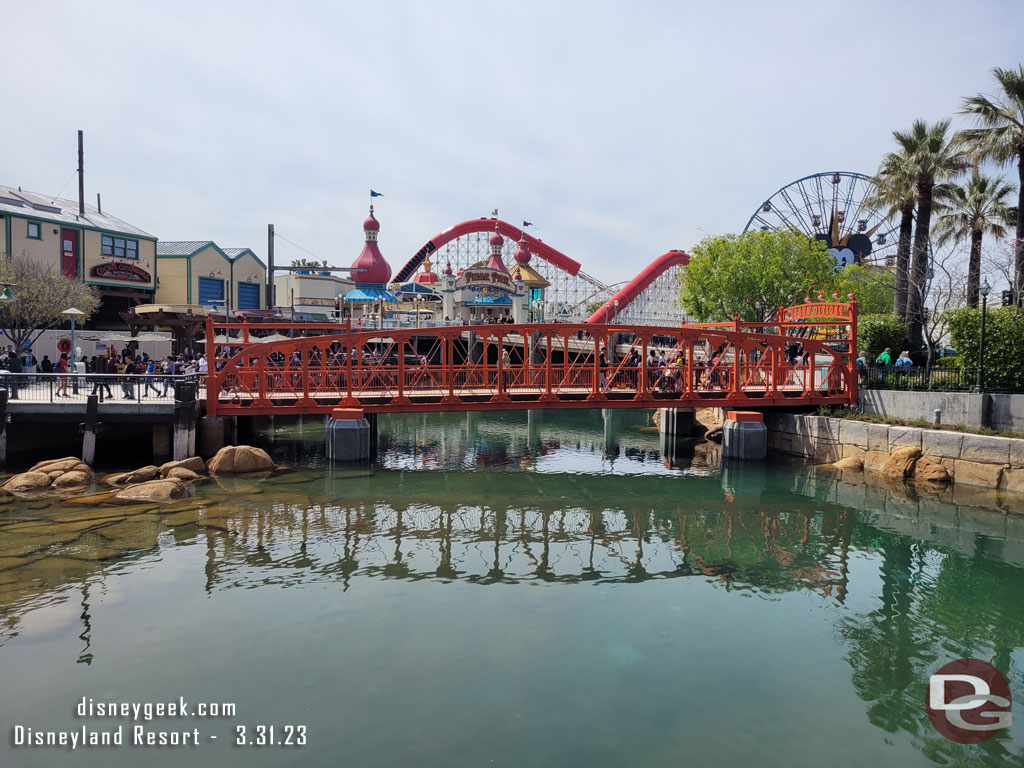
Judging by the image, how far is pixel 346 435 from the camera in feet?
79.3

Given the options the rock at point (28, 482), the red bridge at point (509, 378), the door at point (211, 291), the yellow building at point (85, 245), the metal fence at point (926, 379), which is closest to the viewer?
the rock at point (28, 482)

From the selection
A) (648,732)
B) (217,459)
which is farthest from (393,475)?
(648,732)

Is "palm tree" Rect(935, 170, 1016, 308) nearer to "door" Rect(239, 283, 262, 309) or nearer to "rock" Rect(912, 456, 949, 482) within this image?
"rock" Rect(912, 456, 949, 482)

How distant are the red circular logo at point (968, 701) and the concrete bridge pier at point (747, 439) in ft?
50.2

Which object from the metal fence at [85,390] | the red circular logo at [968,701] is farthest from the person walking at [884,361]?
the metal fence at [85,390]

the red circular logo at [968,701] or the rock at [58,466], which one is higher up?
the rock at [58,466]

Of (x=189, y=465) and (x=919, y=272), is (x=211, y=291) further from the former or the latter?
(x=919, y=272)

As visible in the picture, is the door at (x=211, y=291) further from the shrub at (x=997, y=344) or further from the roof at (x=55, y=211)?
the shrub at (x=997, y=344)

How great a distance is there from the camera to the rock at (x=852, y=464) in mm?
23830

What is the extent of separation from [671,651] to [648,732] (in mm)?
2324

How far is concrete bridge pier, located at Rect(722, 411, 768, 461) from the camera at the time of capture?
25.4 metres

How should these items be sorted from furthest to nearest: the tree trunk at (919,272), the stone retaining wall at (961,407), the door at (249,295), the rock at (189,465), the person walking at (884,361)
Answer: the door at (249,295) < the tree trunk at (919,272) < the person walking at (884,361) < the stone retaining wall at (961,407) < the rock at (189,465)

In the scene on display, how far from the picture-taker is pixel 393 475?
77.8 feet

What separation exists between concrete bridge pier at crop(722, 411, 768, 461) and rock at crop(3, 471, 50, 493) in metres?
21.8
